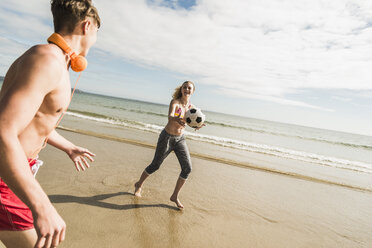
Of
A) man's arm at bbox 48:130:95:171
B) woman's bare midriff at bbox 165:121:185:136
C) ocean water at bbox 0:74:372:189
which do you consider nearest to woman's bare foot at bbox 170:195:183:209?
woman's bare midriff at bbox 165:121:185:136

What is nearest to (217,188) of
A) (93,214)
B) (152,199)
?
(152,199)

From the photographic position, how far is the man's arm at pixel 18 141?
0.87 metres

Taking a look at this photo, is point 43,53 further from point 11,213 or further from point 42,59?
point 11,213

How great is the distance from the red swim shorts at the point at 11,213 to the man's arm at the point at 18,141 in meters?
0.65

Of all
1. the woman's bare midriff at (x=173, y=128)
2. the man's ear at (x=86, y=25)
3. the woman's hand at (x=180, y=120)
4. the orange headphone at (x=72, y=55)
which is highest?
the man's ear at (x=86, y=25)

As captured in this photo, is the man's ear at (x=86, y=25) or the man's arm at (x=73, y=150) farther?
the man's arm at (x=73, y=150)

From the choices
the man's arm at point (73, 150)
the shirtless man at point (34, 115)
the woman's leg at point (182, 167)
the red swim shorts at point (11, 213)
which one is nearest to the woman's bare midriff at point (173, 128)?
the woman's leg at point (182, 167)

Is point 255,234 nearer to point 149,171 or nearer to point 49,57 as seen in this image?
point 149,171

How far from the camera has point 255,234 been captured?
3.55m

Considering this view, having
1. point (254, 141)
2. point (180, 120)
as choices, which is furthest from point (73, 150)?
point (254, 141)

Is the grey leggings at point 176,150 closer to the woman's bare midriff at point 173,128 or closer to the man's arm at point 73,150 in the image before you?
the woman's bare midriff at point 173,128

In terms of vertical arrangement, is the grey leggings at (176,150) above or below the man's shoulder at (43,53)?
below

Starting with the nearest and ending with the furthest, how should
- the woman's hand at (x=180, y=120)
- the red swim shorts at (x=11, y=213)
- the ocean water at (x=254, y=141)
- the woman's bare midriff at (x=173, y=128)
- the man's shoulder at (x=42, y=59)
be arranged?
the man's shoulder at (x=42, y=59)
the red swim shorts at (x=11, y=213)
the woman's hand at (x=180, y=120)
the woman's bare midriff at (x=173, y=128)
the ocean water at (x=254, y=141)

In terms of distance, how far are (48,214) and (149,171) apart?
328cm
